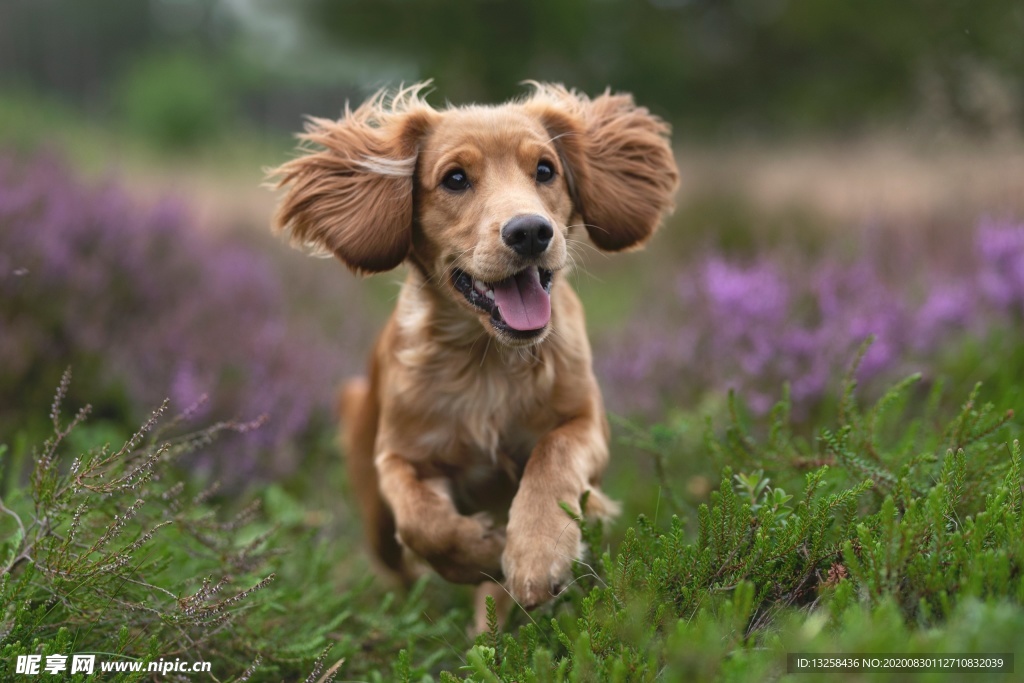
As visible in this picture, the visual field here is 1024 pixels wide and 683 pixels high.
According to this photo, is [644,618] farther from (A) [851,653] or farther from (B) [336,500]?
(B) [336,500]

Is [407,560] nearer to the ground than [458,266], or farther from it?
nearer to the ground

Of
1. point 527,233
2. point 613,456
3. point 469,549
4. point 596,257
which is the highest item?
point 527,233

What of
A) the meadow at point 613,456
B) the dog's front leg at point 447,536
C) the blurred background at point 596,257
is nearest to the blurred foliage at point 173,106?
the blurred background at point 596,257

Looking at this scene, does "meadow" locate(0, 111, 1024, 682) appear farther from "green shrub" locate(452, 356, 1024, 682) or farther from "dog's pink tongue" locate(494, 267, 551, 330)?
"dog's pink tongue" locate(494, 267, 551, 330)

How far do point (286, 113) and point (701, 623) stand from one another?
31955mm

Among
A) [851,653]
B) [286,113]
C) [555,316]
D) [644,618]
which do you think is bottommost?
[644,618]

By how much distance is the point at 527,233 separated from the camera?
90.4 inches

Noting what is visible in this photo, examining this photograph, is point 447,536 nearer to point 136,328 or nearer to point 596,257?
point 136,328

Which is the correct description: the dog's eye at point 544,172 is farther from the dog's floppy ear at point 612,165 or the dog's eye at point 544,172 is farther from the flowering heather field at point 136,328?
→ the flowering heather field at point 136,328

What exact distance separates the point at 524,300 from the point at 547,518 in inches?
23.0

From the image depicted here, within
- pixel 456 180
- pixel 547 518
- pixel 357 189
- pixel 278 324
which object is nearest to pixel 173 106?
pixel 278 324

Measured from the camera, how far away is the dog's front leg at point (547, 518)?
7.12 feet

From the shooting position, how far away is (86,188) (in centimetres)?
504

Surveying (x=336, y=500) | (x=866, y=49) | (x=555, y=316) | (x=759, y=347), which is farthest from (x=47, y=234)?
(x=866, y=49)
